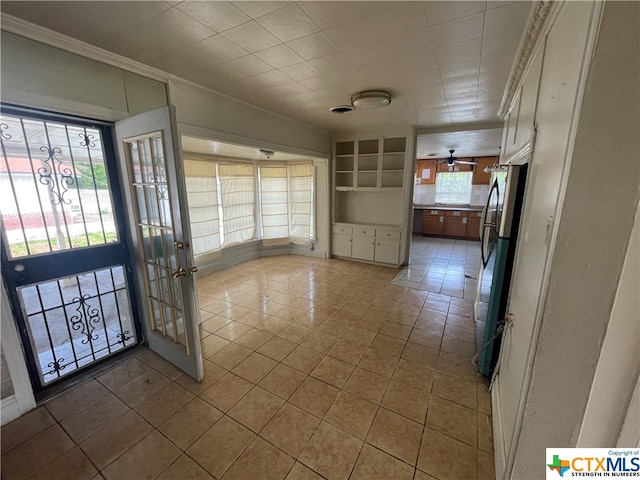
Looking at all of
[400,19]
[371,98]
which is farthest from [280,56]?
[371,98]

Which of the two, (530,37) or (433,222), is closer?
(530,37)

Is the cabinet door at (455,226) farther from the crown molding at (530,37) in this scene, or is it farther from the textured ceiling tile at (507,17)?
the textured ceiling tile at (507,17)

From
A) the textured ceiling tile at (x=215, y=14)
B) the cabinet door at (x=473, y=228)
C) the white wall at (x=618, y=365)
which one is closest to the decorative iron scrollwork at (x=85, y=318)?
the textured ceiling tile at (x=215, y=14)

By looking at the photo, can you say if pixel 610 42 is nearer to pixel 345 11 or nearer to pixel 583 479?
pixel 345 11

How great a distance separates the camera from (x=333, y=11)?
1.44m

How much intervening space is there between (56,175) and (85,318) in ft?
3.80

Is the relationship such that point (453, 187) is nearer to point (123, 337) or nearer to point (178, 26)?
point (178, 26)

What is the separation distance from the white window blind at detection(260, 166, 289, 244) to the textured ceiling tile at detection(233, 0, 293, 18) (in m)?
3.89

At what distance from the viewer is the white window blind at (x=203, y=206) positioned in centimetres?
406

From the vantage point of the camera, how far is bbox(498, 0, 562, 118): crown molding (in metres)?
1.35

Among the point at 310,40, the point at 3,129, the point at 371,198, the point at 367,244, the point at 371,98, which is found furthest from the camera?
the point at 371,198

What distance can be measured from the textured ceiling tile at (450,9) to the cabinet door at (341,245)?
3.85 m

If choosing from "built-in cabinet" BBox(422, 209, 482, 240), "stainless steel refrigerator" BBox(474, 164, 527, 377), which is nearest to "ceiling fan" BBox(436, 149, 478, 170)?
"built-in cabinet" BBox(422, 209, 482, 240)

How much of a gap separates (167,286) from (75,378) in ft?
3.32
